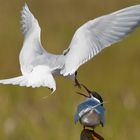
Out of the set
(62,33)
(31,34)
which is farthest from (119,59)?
(31,34)

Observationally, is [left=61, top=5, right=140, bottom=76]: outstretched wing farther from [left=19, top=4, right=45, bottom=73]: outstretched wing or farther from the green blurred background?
the green blurred background

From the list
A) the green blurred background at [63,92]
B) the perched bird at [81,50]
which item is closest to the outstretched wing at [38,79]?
the perched bird at [81,50]

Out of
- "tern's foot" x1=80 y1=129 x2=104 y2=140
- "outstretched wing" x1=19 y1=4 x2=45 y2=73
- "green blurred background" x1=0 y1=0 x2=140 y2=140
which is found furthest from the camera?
"green blurred background" x1=0 y1=0 x2=140 y2=140

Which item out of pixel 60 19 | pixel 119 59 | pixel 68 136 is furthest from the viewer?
pixel 60 19

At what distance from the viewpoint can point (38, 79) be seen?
4.08 feet

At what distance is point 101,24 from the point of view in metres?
1.27

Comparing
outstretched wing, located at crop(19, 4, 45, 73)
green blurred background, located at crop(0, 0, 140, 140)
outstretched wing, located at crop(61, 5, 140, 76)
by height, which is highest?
outstretched wing, located at crop(61, 5, 140, 76)

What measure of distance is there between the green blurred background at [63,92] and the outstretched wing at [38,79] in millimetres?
790

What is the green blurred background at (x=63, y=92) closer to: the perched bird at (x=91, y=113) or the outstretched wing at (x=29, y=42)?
the outstretched wing at (x=29, y=42)

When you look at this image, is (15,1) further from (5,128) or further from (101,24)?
(101,24)

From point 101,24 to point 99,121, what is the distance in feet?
0.53

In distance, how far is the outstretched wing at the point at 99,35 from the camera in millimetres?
1216

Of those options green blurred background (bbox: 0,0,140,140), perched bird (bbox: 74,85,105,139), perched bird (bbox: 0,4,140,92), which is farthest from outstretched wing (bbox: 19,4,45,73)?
green blurred background (bbox: 0,0,140,140)

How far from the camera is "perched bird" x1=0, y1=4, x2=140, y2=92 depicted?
1.22 metres
